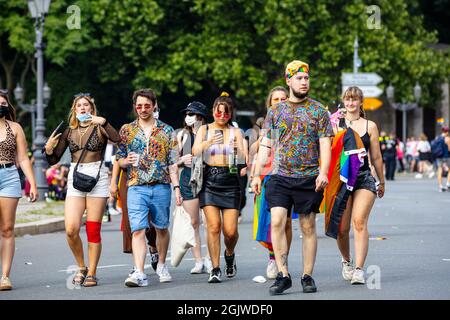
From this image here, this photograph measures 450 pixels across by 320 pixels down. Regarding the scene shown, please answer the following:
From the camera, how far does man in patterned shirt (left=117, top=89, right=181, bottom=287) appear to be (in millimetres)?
10398

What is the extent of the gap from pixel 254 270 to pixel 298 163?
92.7 inches

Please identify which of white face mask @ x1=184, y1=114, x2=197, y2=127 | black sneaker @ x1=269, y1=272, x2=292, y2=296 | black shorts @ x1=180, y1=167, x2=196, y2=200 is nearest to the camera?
black sneaker @ x1=269, y1=272, x2=292, y2=296

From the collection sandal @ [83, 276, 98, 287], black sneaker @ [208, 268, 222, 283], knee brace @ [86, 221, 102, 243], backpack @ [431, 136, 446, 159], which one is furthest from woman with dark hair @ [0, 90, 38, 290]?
backpack @ [431, 136, 446, 159]

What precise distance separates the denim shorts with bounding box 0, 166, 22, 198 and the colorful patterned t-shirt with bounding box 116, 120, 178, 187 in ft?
3.02

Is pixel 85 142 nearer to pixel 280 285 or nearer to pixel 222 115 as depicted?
pixel 222 115

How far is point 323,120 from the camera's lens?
9.63 meters

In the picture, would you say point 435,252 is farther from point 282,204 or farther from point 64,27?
point 64,27

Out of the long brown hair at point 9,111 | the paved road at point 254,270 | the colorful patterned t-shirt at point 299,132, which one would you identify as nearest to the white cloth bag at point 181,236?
the paved road at point 254,270

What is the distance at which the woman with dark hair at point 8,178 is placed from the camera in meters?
10.3

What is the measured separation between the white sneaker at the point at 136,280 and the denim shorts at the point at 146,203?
1.34 feet

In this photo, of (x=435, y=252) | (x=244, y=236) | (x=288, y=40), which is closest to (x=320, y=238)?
(x=244, y=236)

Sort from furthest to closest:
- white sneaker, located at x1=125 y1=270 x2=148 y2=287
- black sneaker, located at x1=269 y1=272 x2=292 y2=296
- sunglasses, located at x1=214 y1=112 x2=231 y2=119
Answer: sunglasses, located at x1=214 y1=112 x2=231 y2=119
white sneaker, located at x1=125 y1=270 x2=148 y2=287
black sneaker, located at x1=269 y1=272 x2=292 y2=296

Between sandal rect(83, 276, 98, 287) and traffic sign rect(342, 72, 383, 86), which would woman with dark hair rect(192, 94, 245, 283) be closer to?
sandal rect(83, 276, 98, 287)
